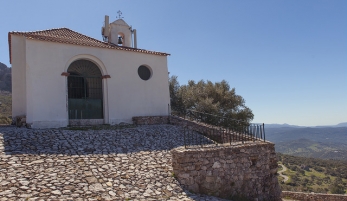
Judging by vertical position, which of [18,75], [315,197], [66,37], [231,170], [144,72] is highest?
[66,37]

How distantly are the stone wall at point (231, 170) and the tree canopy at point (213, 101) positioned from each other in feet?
32.4

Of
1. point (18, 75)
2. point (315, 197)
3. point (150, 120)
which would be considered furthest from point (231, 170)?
point (18, 75)

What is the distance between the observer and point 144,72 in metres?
17.1

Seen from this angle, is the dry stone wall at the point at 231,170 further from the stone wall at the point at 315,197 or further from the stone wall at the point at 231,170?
the stone wall at the point at 315,197

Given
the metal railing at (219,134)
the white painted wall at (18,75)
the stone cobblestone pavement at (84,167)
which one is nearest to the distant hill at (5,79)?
the white painted wall at (18,75)

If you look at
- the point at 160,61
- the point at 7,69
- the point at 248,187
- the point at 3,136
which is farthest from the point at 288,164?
the point at 7,69

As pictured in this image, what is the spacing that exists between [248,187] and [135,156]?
13.7 feet

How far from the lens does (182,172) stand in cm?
820

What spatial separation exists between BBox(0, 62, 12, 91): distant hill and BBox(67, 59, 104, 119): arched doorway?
36.5 metres

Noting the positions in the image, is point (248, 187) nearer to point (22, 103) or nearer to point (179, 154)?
point (179, 154)

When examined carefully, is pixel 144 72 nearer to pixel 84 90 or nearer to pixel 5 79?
pixel 84 90

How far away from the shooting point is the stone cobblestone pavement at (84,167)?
6.43 m

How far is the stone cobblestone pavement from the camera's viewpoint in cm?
643

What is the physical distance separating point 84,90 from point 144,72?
13.1 ft
